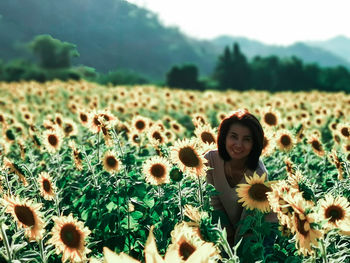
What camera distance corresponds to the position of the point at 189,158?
2756 millimetres

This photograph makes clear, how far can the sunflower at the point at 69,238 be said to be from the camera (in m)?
1.97

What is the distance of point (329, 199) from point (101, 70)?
249cm

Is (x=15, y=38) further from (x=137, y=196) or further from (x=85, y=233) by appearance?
(x=85, y=233)

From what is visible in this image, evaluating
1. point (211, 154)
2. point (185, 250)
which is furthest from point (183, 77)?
point (185, 250)

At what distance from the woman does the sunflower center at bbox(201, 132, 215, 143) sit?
255 mm

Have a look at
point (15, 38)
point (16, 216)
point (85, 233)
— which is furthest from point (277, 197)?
point (15, 38)

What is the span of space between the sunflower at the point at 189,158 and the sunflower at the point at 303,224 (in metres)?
1.00

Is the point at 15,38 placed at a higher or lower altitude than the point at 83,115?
higher

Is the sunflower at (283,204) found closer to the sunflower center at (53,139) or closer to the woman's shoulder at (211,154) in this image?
the woman's shoulder at (211,154)

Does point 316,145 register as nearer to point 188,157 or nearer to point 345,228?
point 188,157

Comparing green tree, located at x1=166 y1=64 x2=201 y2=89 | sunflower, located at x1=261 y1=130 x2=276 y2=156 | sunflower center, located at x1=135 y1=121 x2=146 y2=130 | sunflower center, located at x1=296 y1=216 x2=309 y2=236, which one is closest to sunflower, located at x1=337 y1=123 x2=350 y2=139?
sunflower, located at x1=261 y1=130 x2=276 y2=156

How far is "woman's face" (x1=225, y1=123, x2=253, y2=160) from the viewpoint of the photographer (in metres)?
3.27

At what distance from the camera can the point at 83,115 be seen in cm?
500

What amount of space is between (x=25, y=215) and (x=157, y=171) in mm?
1106
